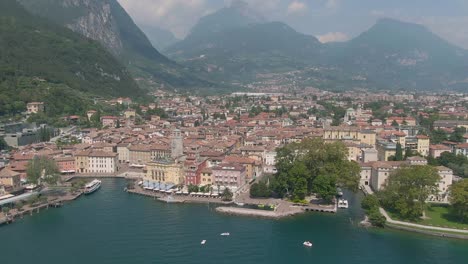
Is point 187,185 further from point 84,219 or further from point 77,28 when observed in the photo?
point 77,28

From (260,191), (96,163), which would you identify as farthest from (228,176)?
(96,163)

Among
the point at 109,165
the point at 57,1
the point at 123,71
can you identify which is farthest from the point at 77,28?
the point at 109,165

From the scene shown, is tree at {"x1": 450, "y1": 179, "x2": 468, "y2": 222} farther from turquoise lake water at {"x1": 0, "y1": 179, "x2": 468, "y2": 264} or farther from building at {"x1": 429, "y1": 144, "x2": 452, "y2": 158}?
building at {"x1": 429, "y1": 144, "x2": 452, "y2": 158}

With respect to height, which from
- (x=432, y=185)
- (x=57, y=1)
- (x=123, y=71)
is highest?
(x=57, y=1)

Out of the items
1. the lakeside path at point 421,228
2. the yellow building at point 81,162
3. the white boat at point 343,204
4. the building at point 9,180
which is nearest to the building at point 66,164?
the yellow building at point 81,162

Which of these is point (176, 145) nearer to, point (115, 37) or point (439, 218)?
point (439, 218)

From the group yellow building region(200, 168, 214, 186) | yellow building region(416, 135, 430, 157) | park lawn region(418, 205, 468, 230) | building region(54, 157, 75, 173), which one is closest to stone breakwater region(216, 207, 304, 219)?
yellow building region(200, 168, 214, 186)
